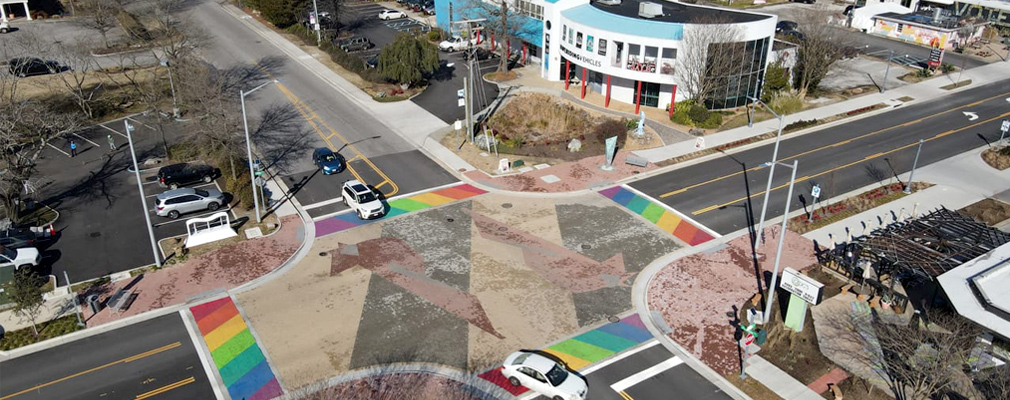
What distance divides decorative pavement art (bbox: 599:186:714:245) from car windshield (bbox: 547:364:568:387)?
14785 millimetres

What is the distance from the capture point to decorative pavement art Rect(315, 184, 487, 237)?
137 feet

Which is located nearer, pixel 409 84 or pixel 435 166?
pixel 435 166

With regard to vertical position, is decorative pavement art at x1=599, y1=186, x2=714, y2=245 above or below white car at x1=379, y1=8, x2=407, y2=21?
below

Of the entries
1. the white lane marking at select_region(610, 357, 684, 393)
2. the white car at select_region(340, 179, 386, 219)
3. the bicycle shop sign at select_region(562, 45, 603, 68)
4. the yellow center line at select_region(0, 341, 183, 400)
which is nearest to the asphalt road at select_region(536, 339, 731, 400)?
the white lane marking at select_region(610, 357, 684, 393)

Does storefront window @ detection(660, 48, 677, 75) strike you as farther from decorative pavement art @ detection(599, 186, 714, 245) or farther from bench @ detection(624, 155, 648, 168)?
decorative pavement art @ detection(599, 186, 714, 245)

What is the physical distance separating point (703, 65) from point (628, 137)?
28.2 feet

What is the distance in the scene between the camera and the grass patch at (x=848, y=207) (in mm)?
41938

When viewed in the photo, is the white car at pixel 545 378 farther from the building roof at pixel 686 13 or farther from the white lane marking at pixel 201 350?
the building roof at pixel 686 13

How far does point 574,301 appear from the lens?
34.6 meters

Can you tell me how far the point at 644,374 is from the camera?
97.5 ft

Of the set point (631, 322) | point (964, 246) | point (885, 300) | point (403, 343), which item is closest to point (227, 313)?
point (403, 343)

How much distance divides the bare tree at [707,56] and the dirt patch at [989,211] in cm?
2000

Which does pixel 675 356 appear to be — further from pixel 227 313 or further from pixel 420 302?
pixel 227 313

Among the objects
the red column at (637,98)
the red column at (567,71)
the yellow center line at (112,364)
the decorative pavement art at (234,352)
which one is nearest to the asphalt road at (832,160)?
the red column at (637,98)
